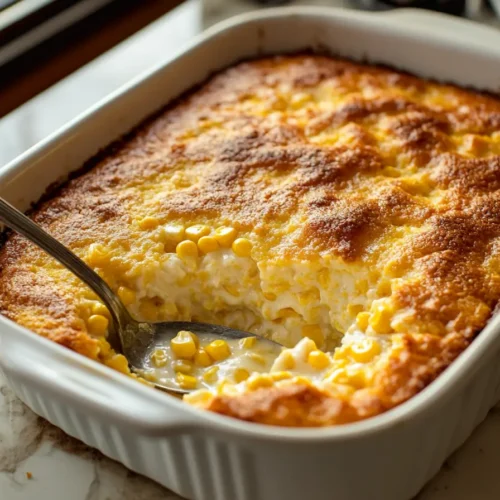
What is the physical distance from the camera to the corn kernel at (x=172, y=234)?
1972mm

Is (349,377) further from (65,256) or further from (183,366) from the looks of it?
(65,256)

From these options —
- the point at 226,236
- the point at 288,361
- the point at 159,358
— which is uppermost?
→ the point at 226,236

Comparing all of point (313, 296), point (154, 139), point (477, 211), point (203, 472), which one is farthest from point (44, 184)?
point (477, 211)

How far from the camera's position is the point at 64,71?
2873mm

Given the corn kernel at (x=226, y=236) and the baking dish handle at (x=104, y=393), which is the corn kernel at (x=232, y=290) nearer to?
the corn kernel at (x=226, y=236)

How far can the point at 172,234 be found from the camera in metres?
1.97

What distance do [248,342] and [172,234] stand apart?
329 mm

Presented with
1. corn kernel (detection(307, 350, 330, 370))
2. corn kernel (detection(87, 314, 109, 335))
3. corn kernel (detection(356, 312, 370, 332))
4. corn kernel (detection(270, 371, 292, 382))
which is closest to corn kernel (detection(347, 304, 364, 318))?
corn kernel (detection(356, 312, 370, 332))

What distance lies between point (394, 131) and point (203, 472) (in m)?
1.16

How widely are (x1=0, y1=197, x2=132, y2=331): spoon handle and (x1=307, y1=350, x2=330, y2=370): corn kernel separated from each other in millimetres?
464

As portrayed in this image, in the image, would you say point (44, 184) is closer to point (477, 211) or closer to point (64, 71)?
point (64, 71)

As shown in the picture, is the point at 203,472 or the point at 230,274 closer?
the point at 203,472

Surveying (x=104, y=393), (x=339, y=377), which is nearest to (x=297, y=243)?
(x=339, y=377)

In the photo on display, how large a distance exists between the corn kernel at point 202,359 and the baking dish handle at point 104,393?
0.41 m
